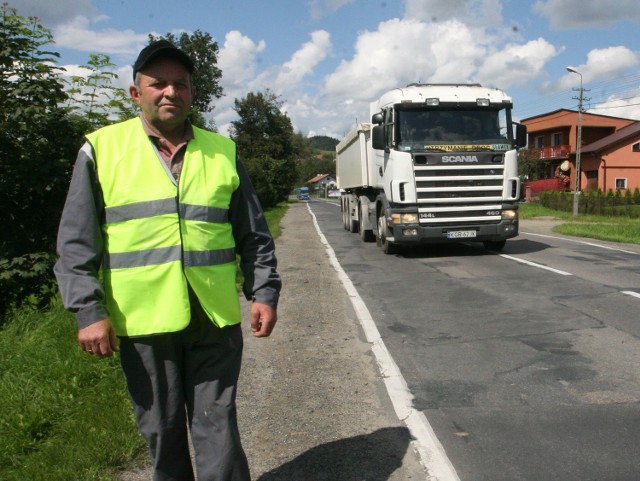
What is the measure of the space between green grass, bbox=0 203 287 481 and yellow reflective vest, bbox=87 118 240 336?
130 cm

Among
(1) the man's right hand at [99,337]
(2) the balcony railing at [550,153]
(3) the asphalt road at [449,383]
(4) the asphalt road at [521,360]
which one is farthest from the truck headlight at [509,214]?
(2) the balcony railing at [550,153]

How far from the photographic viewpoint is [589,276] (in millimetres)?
10070

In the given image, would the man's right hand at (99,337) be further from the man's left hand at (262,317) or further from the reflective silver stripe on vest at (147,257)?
the man's left hand at (262,317)

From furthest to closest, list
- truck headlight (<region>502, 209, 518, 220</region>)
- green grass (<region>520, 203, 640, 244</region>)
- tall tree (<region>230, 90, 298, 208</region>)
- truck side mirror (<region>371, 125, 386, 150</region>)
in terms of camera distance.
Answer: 1. tall tree (<region>230, 90, 298, 208</region>)
2. green grass (<region>520, 203, 640, 244</region>)
3. truck side mirror (<region>371, 125, 386, 150</region>)
4. truck headlight (<region>502, 209, 518, 220</region>)

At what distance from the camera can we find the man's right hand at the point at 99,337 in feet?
8.07

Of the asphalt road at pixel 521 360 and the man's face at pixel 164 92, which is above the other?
the man's face at pixel 164 92

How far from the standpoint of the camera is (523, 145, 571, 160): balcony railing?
5672cm

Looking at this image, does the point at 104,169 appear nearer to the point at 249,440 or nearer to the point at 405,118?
the point at 249,440

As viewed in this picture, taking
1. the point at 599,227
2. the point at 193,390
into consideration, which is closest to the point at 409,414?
the point at 193,390

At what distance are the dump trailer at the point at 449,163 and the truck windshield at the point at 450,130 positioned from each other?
0.02 m

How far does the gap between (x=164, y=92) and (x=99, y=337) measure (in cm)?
102

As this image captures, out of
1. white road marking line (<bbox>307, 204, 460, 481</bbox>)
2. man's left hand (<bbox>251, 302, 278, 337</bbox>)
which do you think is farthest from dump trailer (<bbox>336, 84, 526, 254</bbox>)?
man's left hand (<bbox>251, 302, 278, 337</bbox>)

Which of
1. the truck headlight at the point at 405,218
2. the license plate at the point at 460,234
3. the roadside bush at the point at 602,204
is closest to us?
the truck headlight at the point at 405,218

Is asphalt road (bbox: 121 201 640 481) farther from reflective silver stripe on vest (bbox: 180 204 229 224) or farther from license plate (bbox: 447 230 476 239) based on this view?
license plate (bbox: 447 230 476 239)
